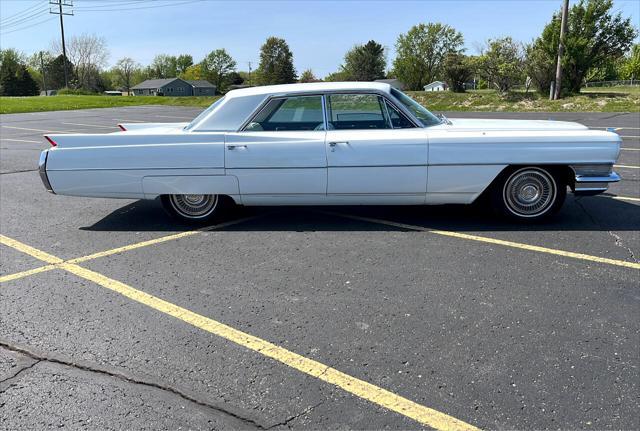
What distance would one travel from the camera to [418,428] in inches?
91.6

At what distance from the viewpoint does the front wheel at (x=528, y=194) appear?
206 inches

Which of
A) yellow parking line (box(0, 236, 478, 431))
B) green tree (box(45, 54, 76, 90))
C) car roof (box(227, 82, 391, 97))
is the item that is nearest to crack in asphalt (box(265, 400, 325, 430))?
yellow parking line (box(0, 236, 478, 431))

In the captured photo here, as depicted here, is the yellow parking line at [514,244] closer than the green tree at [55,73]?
Yes

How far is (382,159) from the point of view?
5.11 meters

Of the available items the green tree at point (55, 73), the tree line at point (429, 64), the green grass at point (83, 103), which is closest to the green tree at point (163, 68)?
the tree line at point (429, 64)

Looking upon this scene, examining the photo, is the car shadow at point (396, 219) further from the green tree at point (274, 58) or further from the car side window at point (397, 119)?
the green tree at point (274, 58)

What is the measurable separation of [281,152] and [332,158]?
54 cm

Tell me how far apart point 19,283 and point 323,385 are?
2.87 meters

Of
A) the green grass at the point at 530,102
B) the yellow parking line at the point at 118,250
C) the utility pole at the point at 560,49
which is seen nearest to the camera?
the yellow parking line at the point at 118,250

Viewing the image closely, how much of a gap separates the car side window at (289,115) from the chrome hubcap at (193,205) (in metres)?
0.94

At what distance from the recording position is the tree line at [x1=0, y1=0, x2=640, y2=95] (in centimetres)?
2664

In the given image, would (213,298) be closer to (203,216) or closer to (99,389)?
(99,389)

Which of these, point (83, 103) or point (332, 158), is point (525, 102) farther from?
point (83, 103)

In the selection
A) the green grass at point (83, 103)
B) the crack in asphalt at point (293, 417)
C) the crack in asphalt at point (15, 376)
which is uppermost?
the green grass at point (83, 103)
